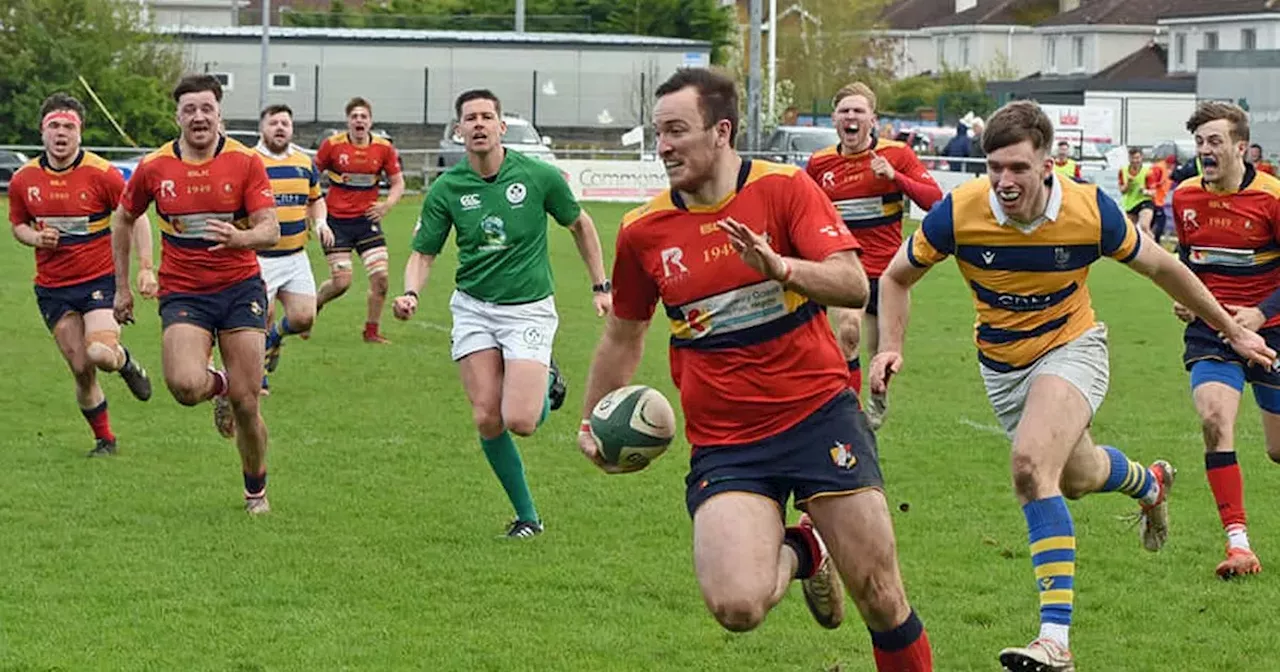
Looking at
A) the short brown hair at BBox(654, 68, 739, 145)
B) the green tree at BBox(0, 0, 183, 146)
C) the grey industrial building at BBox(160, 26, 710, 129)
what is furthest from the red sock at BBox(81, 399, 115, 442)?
the grey industrial building at BBox(160, 26, 710, 129)

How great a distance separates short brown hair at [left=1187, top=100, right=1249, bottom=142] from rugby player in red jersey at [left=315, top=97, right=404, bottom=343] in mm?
10097

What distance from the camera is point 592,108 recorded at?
5725 cm

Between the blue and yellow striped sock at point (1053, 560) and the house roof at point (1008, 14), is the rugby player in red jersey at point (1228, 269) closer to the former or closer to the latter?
the blue and yellow striped sock at point (1053, 560)

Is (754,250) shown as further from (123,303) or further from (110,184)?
(110,184)

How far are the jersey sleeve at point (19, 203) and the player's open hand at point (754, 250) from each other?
7.51m

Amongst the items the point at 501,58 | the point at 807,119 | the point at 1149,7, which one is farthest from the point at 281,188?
the point at 1149,7

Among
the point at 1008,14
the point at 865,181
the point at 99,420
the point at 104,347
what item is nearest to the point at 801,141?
the point at 865,181

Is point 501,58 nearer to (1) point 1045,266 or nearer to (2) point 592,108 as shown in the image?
(2) point 592,108

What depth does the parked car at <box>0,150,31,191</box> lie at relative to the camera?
41.5 metres

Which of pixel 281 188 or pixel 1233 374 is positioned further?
pixel 281 188

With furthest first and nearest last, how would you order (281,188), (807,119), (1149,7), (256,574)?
(1149,7)
(807,119)
(281,188)
(256,574)

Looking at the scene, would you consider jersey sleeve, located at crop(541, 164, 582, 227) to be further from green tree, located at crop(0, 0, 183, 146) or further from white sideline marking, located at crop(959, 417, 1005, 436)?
green tree, located at crop(0, 0, 183, 146)

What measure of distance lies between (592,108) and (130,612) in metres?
49.5

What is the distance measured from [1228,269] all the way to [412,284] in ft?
12.5
